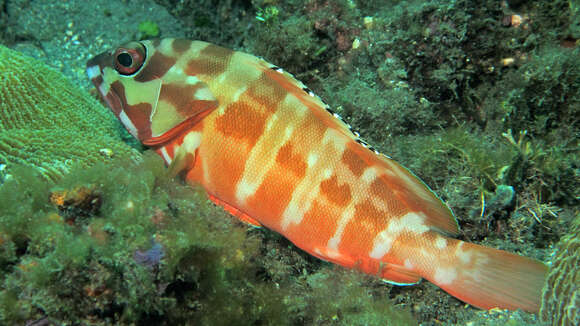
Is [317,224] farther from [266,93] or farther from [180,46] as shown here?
[180,46]

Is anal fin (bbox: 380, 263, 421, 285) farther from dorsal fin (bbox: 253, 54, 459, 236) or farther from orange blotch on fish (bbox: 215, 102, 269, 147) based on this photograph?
orange blotch on fish (bbox: 215, 102, 269, 147)

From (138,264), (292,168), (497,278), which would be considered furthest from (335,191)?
(138,264)

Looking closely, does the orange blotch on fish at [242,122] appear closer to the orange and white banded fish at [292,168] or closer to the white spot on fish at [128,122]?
the orange and white banded fish at [292,168]

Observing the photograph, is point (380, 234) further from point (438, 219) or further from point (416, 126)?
point (416, 126)

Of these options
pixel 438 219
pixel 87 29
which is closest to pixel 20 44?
pixel 87 29

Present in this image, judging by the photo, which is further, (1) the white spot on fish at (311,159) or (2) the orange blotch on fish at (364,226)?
Result: (1) the white spot on fish at (311,159)

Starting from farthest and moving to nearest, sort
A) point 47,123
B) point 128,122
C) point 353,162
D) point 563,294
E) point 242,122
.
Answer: point 47,123 → point 128,122 → point 242,122 → point 353,162 → point 563,294

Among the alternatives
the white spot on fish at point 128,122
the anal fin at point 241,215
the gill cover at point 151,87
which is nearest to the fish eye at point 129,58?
the gill cover at point 151,87
